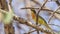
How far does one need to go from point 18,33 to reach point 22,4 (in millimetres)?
261

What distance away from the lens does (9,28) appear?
2.69 feet

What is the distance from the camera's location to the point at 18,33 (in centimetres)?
137

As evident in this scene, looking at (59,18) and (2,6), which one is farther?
(59,18)

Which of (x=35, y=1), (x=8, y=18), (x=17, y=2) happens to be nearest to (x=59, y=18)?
(x=35, y=1)

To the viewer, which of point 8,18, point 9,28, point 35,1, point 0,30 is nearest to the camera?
point 8,18

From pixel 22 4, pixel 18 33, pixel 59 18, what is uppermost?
pixel 22 4

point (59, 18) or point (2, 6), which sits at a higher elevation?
point (2, 6)

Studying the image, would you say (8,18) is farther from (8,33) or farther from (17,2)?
(17,2)

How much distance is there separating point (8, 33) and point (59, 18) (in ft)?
2.16

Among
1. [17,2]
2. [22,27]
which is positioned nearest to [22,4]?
[17,2]

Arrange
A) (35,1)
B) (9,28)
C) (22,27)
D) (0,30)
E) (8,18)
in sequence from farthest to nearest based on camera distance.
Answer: (35,1), (22,27), (0,30), (9,28), (8,18)

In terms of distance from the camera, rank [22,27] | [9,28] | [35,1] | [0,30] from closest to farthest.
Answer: [9,28] → [0,30] → [22,27] → [35,1]

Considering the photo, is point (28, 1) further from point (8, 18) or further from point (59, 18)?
point (8, 18)

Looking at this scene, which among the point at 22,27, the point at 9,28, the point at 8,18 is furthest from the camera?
the point at 22,27
